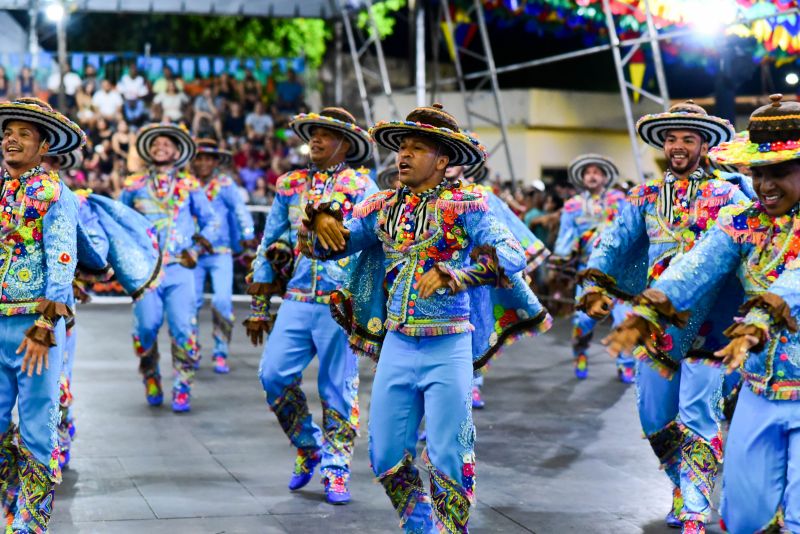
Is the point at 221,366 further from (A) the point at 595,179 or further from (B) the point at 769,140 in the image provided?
(B) the point at 769,140

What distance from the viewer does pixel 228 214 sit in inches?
520

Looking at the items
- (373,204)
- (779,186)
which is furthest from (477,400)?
(779,186)

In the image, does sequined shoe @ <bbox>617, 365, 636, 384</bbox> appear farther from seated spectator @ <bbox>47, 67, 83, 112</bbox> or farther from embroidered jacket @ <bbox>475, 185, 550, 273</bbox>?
seated spectator @ <bbox>47, 67, 83, 112</bbox>

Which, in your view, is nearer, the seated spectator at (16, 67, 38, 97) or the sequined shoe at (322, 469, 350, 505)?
the sequined shoe at (322, 469, 350, 505)

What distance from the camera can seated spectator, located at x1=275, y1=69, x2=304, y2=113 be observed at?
25.3 meters

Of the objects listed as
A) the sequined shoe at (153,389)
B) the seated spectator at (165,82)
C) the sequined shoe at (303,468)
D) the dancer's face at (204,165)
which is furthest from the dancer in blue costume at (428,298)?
the seated spectator at (165,82)

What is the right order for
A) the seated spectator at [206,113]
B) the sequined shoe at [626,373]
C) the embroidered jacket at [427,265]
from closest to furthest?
the embroidered jacket at [427,265] → the sequined shoe at [626,373] → the seated spectator at [206,113]

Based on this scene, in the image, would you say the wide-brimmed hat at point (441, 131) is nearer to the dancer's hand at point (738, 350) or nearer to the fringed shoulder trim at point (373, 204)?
the fringed shoulder trim at point (373, 204)

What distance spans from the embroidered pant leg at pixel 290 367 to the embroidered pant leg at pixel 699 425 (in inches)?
85.0

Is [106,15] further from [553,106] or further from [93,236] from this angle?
[93,236]

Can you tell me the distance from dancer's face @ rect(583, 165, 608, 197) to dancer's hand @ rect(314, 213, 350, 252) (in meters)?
7.93

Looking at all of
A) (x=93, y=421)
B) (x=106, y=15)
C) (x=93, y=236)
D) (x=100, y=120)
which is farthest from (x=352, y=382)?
(x=106, y=15)

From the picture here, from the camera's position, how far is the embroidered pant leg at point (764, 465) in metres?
4.60

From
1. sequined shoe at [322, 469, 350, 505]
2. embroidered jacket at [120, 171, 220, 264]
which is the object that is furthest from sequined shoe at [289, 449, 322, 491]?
embroidered jacket at [120, 171, 220, 264]
